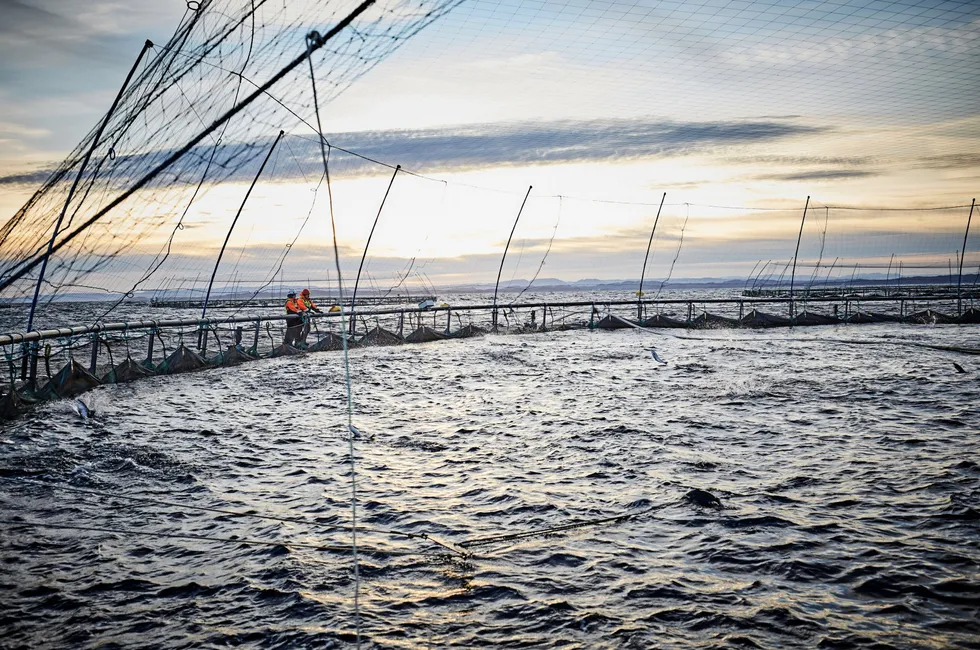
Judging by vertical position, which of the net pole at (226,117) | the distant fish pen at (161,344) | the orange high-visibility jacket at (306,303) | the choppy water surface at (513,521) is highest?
the net pole at (226,117)

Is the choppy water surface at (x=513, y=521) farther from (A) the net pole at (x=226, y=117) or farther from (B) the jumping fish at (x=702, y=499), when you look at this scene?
(A) the net pole at (x=226, y=117)

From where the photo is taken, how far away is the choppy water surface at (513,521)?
3873mm

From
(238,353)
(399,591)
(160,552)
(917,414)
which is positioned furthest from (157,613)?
(238,353)

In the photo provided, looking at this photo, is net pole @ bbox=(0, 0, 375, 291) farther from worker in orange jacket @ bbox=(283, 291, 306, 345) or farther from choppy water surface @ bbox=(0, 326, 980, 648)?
worker in orange jacket @ bbox=(283, 291, 306, 345)

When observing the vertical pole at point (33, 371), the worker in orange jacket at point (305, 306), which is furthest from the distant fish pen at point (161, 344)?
the worker in orange jacket at point (305, 306)

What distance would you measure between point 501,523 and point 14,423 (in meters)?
7.74

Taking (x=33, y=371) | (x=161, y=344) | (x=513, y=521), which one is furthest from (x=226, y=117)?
(x=161, y=344)

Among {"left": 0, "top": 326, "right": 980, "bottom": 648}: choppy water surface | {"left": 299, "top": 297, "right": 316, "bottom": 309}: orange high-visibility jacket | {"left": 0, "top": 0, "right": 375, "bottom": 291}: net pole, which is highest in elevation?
{"left": 0, "top": 0, "right": 375, "bottom": 291}: net pole

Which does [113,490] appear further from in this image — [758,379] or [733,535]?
[758,379]

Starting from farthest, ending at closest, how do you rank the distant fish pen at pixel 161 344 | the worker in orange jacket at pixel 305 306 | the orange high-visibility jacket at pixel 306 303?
the orange high-visibility jacket at pixel 306 303, the worker in orange jacket at pixel 305 306, the distant fish pen at pixel 161 344

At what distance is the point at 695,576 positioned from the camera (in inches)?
176

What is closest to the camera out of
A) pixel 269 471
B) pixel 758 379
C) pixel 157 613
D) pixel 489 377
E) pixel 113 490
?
pixel 157 613

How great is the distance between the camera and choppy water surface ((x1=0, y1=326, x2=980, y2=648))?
12.7 ft

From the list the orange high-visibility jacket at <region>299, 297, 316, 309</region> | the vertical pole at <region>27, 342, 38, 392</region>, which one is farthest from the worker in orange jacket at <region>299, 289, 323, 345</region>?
the vertical pole at <region>27, 342, 38, 392</region>
